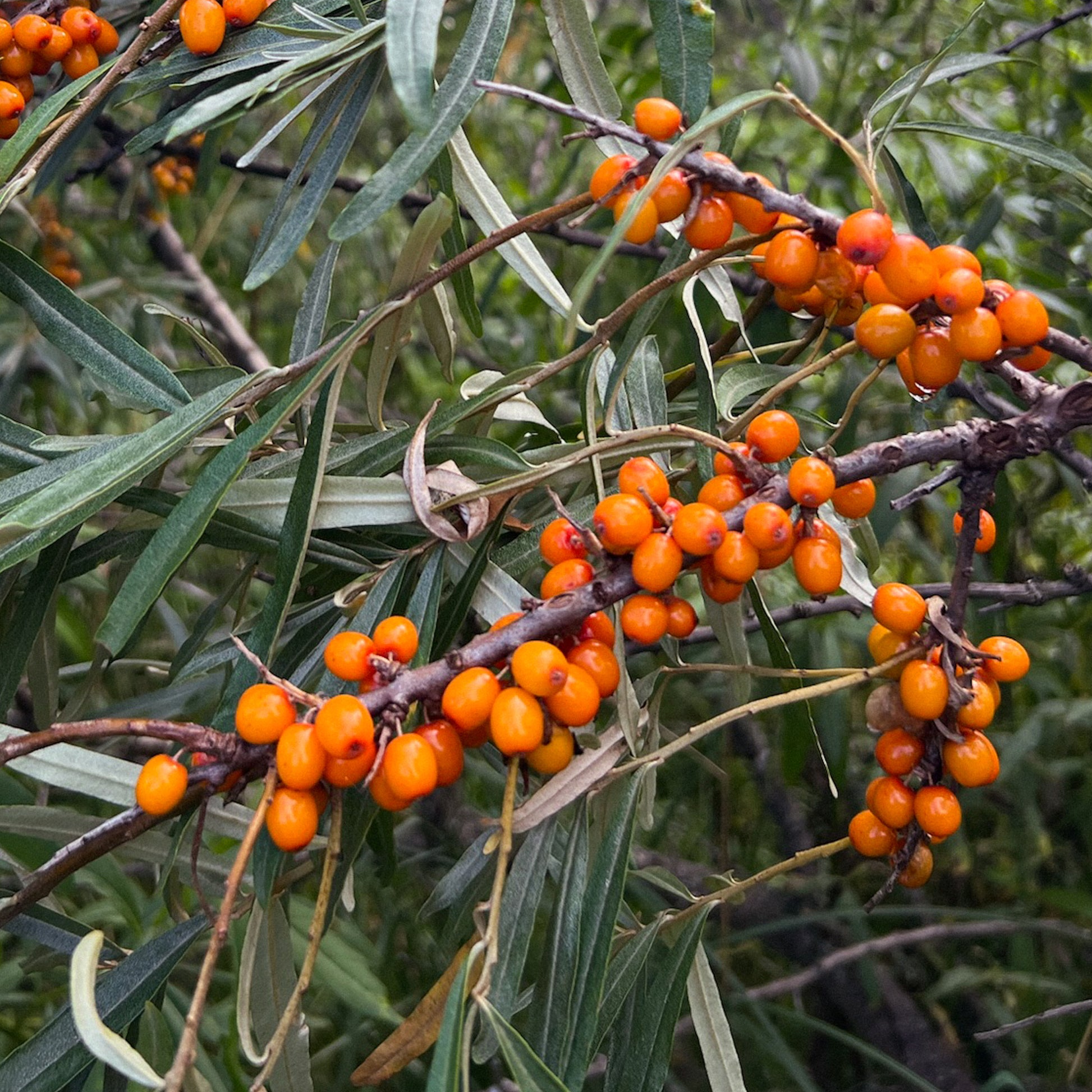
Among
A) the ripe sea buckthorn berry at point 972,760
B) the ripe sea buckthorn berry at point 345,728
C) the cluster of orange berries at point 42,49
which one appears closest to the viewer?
the ripe sea buckthorn berry at point 345,728

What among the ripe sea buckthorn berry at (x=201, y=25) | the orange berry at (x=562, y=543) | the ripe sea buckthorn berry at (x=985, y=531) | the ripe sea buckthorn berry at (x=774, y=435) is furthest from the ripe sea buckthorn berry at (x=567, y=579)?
the ripe sea buckthorn berry at (x=201, y=25)

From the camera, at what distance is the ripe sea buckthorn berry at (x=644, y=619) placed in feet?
1.68

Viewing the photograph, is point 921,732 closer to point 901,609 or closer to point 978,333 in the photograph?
point 901,609

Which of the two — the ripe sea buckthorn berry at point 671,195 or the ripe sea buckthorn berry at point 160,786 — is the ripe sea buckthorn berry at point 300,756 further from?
the ripe sea buckthorn berry at point 671,195

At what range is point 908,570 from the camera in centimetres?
142

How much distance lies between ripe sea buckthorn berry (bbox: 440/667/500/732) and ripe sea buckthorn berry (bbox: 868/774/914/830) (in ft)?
0.75

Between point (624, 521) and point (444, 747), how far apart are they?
0.44ft

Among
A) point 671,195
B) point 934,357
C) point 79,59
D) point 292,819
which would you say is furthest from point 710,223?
point 79,59

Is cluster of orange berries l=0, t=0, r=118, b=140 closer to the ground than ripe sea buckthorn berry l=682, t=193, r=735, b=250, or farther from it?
farther from it

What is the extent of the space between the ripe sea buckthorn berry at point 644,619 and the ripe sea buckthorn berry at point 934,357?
17cm

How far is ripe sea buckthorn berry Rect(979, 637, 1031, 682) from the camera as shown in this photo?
55 cm

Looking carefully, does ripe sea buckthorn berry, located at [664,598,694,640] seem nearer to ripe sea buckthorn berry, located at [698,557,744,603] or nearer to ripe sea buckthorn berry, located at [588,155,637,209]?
ripe sea buckthorn berry, located at [698,557,744,603]

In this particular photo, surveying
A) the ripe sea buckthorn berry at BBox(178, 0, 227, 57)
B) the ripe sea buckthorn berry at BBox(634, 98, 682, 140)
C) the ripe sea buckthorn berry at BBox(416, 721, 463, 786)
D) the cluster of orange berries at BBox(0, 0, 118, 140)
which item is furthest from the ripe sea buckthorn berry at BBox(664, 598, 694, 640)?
the cluster of orange berries at BBox(0, 0, 118, 140)

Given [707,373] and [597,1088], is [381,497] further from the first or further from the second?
[597,1088]
